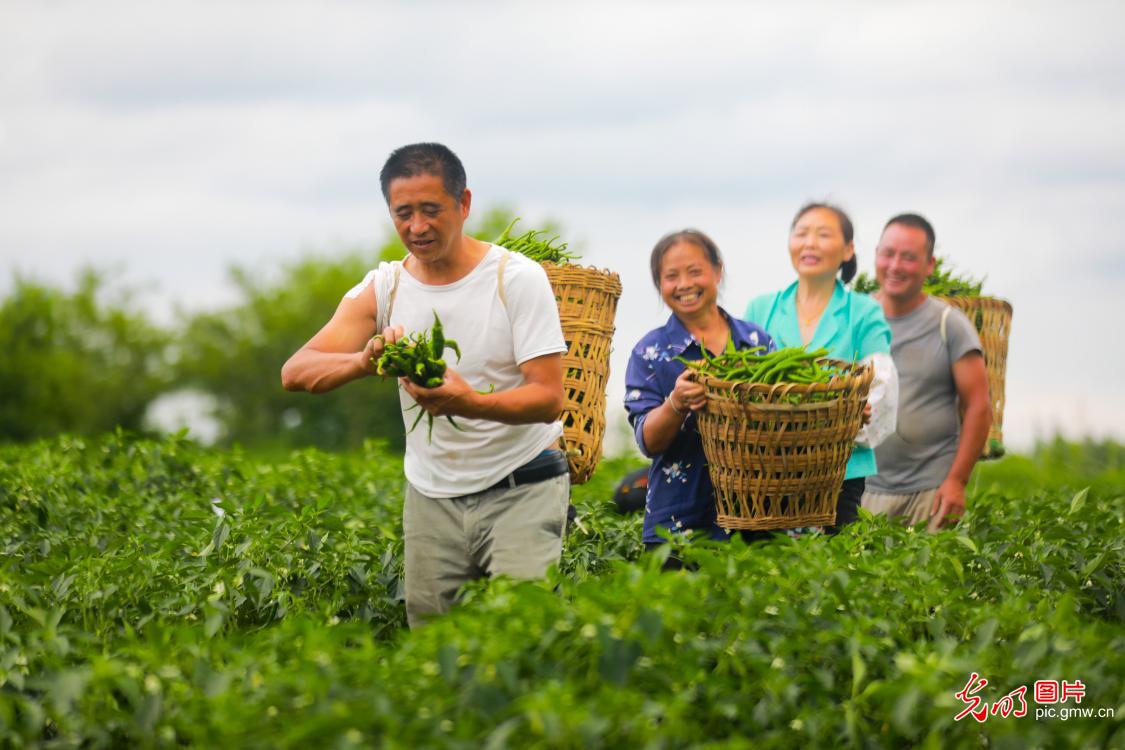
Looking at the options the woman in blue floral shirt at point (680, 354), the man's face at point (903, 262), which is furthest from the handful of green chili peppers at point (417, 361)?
the man's face at point (903, 262)

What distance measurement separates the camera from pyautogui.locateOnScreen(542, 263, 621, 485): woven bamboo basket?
17.1 ft

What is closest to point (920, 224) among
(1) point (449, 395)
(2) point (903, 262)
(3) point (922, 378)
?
(2) point (903, 262)

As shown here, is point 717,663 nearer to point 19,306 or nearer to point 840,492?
point 840,492

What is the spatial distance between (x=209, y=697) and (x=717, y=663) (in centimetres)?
135

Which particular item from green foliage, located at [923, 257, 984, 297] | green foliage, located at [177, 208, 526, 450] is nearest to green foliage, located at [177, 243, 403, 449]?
green foliage, located at [177, 208, 526, 450]

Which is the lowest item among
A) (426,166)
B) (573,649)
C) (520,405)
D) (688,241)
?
(573,649)

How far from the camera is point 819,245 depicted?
17.4 ft

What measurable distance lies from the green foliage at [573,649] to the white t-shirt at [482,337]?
53cm

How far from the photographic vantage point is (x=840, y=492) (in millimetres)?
5121

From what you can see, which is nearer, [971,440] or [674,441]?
[674,441]

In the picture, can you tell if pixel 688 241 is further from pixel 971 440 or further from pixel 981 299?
pixel 981 299

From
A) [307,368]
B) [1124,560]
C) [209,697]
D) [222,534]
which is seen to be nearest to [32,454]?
[222,534]

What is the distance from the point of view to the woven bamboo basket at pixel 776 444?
4.43m

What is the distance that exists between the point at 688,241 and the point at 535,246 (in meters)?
0.91
